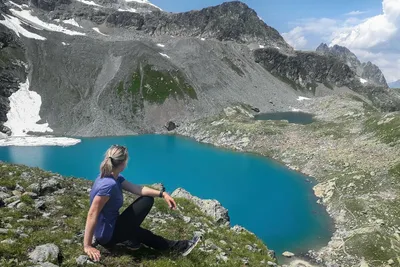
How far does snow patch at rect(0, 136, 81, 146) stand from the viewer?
87.3m

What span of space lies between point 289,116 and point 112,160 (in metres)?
135

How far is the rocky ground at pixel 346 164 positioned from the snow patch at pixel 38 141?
34449 millimetres

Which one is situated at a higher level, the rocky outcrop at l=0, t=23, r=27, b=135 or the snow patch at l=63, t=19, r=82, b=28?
the snow patch at l=63, t=19, r=82, b=28

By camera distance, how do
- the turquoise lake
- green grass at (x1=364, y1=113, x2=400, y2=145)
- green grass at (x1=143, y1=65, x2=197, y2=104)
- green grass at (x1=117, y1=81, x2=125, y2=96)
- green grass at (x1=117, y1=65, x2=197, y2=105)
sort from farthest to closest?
green grass at (x1=143, y1=65, x2=197, y2=104) → green grass at (x1=117, y1=65, x2=197, y2=105) → green grass at (x1=117, y1=81, x2=125, y2=96) → green grass at (x1=364, y1=113, x2=400, y2=145) → the turquoise lake

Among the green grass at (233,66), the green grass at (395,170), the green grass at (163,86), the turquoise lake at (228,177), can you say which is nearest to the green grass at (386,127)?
the green grass at (395,170)

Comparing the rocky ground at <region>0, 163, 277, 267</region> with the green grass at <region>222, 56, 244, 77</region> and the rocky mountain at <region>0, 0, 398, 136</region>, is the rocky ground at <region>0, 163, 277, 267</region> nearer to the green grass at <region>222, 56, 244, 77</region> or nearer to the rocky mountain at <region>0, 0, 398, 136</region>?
the rocky mountain at <region>0, 0, 398, 136</region>

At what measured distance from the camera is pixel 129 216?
383 inches

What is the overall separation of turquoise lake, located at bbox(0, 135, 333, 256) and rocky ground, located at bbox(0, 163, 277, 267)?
2116 centimetres

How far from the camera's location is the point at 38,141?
295 ft

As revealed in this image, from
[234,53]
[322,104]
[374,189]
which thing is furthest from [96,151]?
[234,53]

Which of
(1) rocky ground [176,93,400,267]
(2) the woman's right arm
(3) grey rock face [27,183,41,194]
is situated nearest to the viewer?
(2) the woman's right arm

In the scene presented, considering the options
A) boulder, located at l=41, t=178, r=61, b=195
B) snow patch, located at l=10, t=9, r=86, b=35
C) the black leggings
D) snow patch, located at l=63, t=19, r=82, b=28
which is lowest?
boulder, located at l=41, t=178, r=61, b=195

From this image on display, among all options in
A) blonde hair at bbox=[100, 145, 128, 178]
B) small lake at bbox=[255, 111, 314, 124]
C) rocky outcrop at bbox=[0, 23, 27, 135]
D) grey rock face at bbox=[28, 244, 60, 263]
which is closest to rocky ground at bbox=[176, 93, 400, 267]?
grey rock face at bbox=[28, 244, 60, 263]

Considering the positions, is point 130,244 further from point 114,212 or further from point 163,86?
point 163,86
